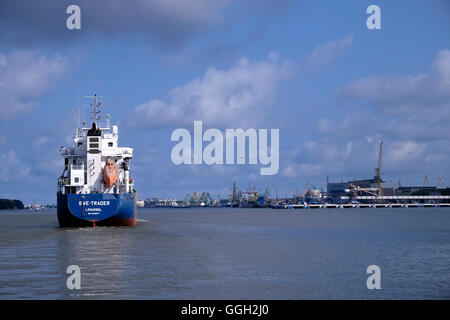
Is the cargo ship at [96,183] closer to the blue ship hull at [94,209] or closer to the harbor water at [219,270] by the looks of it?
the blue ship hull at [94,209]

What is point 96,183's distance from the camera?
6384 centimetres

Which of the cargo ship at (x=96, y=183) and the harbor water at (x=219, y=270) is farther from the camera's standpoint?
the cargo ship at (x=96, y=183)

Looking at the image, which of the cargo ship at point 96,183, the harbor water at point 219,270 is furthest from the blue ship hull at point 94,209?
the harbor water at point 219,270

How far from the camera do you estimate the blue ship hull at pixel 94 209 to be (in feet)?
193

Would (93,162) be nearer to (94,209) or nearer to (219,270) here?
(94,209)

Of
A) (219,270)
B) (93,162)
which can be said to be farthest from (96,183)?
(219,270)

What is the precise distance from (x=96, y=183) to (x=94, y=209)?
532cm

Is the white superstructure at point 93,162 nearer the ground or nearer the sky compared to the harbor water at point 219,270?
nearer the sky

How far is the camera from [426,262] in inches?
1427

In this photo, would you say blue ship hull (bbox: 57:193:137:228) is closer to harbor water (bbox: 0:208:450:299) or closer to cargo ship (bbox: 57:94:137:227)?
cargo ship (bbox: 57:94:137:227)
